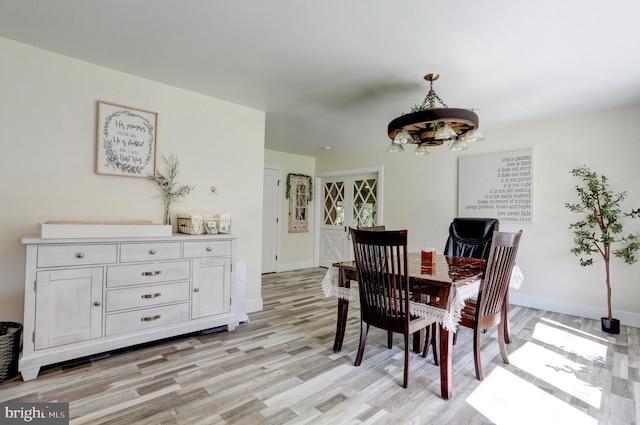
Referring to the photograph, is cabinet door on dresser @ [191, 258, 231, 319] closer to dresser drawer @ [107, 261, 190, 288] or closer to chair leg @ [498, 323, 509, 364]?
dresser drawer @ [107, 261, 190, 288]

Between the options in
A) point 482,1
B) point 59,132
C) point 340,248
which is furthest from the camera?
point 340,248

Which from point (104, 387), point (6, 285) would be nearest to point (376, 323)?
point (104, 387)

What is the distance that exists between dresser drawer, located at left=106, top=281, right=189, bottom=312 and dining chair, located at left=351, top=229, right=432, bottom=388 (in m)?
1.56

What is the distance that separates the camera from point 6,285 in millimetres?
2314

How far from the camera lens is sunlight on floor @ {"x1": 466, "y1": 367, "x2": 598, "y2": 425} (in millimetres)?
1757

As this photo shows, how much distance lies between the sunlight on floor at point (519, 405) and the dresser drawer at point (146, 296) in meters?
2.30

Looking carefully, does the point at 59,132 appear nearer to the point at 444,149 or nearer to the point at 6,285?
the point at 6,285

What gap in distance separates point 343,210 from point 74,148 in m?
4.51

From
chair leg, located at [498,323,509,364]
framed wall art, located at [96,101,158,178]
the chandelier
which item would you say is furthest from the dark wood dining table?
framed wall art, located at [96,101,158,178]

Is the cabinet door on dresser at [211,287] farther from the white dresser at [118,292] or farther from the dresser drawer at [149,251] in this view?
the dresser drawer at [149,251]

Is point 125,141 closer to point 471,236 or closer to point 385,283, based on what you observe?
point 385,283

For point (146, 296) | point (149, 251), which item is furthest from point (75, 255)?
point (146, 296)

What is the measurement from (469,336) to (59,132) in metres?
3.94

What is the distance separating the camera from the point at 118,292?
242 centimetres
